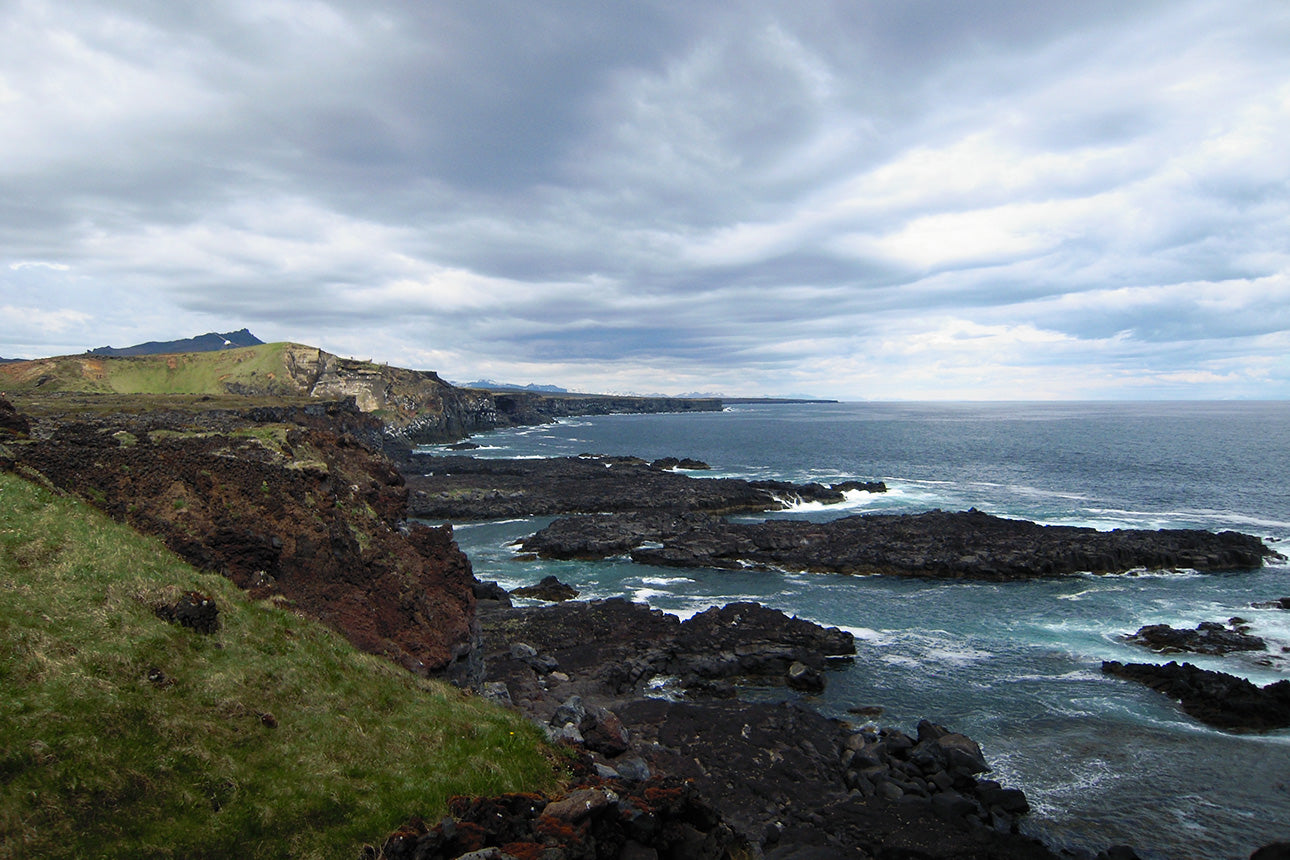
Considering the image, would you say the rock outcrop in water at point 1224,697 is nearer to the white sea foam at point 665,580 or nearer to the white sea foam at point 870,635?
the white sea foam at point 870,635

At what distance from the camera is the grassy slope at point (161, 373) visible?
11262 centimetres

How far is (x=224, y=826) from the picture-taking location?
902cm

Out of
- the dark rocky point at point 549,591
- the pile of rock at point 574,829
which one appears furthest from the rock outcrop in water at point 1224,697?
the dark rocky point at point 549,591

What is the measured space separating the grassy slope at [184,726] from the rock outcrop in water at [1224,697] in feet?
102

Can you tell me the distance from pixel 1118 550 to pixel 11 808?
2534 inches

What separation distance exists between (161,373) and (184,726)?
6261 inches

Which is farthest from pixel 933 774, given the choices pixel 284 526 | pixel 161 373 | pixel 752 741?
pixel 161 373

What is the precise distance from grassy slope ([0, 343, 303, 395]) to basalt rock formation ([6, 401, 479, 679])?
115m

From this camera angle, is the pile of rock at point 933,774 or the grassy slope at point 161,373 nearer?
the pile of rock at point 933,774

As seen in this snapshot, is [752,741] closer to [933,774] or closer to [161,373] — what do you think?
[933,774]

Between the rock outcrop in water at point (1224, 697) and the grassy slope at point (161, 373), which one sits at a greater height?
the grassy slope at point (161, 373)

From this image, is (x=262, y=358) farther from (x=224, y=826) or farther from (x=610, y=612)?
(x=224, y=826)

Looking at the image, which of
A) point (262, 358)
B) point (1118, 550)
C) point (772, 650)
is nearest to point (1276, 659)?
point (1118, 550)

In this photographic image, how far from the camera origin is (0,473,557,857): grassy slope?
8.44 metres
